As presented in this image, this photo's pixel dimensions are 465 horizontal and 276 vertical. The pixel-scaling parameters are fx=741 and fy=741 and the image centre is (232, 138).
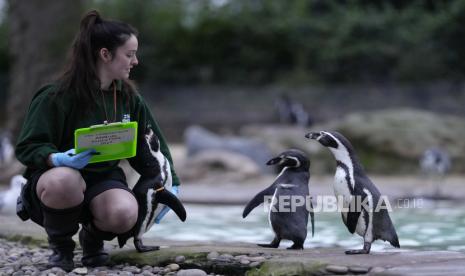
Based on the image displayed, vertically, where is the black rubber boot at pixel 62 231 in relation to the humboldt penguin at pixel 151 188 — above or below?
below

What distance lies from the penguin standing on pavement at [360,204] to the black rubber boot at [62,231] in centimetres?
112

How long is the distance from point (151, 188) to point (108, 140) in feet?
1.37

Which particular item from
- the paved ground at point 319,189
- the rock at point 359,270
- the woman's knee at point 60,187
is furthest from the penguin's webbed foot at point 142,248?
the paved ground at point 319,189

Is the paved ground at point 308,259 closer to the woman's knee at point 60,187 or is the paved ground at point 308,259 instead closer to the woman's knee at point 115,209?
the woman's knee at point 115,209

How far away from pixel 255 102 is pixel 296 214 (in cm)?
1695

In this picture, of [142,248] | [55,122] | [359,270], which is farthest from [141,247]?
[359,270]

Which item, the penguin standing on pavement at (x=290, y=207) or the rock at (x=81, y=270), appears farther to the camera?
the penguin standing on pavement at (x=290, y=207)

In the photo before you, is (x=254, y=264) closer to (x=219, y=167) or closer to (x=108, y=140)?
(x=108, y=140)

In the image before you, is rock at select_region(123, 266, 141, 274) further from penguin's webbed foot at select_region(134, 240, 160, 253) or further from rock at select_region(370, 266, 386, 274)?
rock at select_region(370, 266, 386, 274)

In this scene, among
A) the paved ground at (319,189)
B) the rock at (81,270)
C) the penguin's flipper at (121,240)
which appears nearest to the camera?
the rock at (81,270)

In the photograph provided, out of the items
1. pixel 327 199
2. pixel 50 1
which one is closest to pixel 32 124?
pixel 327 199

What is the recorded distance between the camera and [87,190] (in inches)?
125

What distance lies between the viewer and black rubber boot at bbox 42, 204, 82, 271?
9.93 feet

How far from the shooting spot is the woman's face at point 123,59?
124 inches
